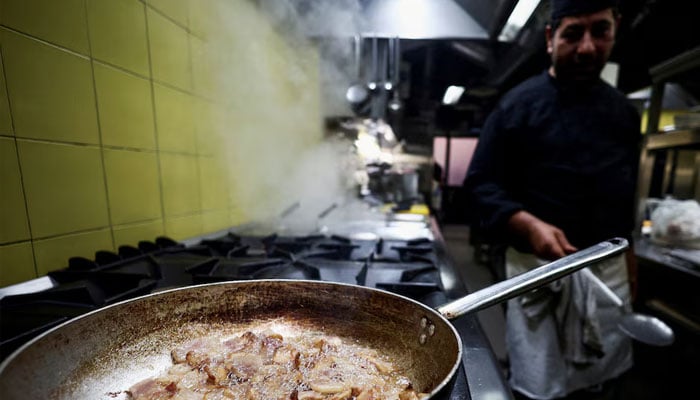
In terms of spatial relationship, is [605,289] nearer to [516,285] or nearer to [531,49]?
[516,285]

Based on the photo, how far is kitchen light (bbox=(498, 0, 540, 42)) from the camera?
1524 millimetres

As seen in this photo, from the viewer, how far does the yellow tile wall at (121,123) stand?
84 centimetres

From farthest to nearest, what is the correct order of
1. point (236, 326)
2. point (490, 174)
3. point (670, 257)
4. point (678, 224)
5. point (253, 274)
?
point (678, 224)
point (670, 257)
point (490, 174)
point (253, 274)
point (236, 326)

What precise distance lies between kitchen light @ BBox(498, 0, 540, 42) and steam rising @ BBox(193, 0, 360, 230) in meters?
1.14

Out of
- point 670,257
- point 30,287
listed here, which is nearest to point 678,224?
point 670,257

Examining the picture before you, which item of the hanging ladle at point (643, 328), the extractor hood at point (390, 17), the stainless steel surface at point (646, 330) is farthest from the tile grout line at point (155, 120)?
the stainless steel surface at point (646, 330)

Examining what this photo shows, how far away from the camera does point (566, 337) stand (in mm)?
1483

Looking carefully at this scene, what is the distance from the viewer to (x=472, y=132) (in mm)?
9133

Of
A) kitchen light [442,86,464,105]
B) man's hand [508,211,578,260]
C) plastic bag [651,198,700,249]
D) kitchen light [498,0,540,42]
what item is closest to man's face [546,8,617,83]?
kitchen light [498,0,540,42]

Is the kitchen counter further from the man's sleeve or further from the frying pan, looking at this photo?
the frying pan

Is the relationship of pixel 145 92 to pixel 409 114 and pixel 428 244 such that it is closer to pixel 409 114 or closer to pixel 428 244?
pixel 428 244

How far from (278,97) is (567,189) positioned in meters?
2.10

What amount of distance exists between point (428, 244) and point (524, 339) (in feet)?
2.33

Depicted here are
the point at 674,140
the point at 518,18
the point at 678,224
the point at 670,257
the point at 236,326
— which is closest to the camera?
the point at 236,326
